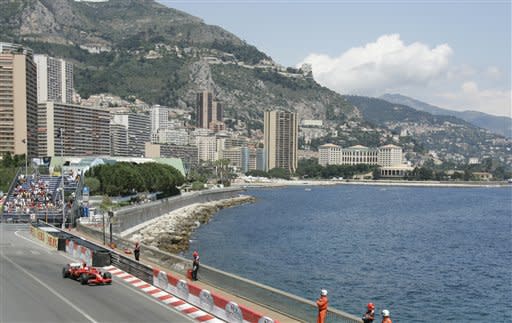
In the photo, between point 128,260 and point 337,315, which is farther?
point 128,260

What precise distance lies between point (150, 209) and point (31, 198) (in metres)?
27.7

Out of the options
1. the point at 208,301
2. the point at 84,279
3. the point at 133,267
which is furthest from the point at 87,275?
the point at 208,301

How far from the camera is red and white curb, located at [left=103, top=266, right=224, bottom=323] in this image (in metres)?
26.0

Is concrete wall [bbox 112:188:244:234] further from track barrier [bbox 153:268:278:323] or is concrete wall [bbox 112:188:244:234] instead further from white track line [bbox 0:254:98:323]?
track barrier [bbox 153:268:278:323]

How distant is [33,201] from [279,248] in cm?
3179

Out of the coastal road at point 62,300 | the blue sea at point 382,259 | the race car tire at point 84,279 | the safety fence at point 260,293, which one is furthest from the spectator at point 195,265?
the blue sea at point 382,259

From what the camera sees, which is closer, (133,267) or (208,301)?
(208,301)

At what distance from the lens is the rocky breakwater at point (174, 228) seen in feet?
243

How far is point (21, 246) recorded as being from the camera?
153 ft

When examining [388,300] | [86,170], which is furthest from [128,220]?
[388,300]

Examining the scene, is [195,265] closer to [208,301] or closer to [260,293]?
[208,301]

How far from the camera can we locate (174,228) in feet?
297

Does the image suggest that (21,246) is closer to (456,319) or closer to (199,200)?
(456,319)

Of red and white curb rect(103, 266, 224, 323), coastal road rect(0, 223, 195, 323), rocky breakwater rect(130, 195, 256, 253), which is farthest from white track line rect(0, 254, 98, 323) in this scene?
rocky breakwater rect(130, 195, 256, 253)
